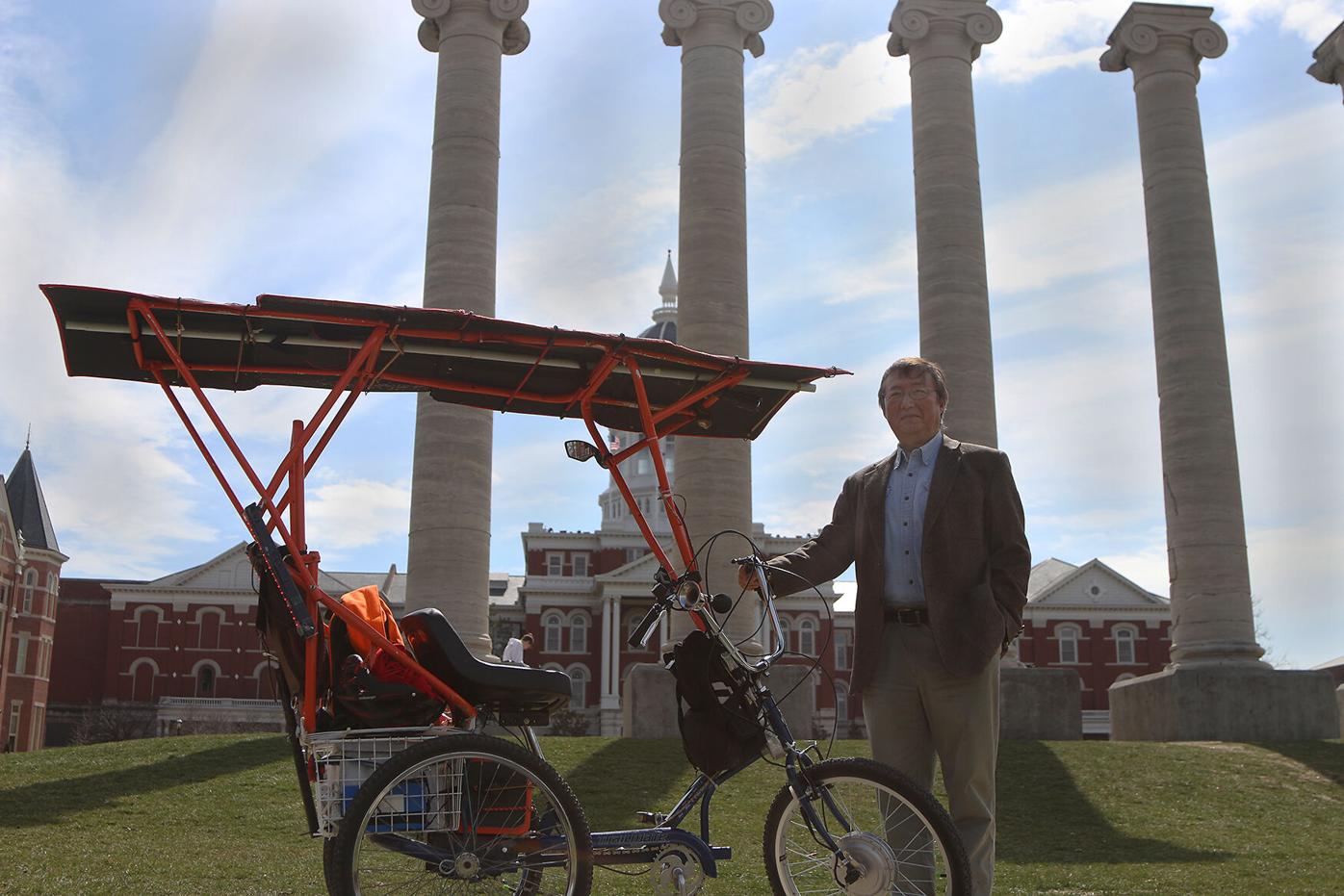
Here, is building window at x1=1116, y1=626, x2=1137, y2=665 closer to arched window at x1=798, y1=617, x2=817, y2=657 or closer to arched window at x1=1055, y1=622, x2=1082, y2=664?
arched window at x1=1055, y1=622, x2=1082, y2=664

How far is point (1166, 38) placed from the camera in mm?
28734

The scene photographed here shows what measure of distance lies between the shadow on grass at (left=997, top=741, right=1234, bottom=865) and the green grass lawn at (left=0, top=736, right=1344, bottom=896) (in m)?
0.04

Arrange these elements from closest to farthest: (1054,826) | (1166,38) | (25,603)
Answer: (1054,826) < (1166,38) < (25,603)

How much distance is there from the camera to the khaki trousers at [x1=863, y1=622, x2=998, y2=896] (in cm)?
568

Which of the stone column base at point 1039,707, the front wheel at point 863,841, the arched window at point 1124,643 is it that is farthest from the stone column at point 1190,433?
the arched window at point 1124,643

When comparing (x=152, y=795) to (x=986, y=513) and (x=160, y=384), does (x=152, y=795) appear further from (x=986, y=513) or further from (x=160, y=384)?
(x=986, y=513)

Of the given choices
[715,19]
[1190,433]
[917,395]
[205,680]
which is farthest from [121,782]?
[205,680]

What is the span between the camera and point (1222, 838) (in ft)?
47.7

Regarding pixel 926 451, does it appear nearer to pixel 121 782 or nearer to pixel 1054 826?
pixel 1054 826

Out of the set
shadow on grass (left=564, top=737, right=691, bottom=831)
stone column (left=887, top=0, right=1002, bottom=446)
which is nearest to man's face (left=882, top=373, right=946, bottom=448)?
shadow on grass (left=564, top=737, right=691, bottom=831)

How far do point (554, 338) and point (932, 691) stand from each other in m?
2.56

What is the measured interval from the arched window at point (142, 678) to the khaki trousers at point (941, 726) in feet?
243

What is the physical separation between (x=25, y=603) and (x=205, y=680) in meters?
13.2

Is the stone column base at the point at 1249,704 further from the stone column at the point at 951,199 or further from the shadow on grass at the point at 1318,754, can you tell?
the stone column at the point at 951,199
